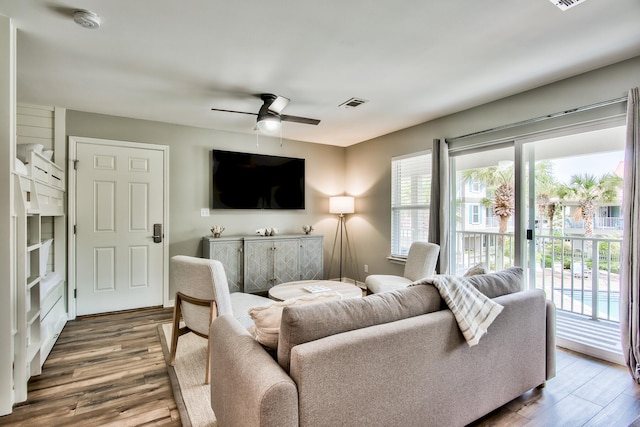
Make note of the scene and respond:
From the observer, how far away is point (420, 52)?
2314mm

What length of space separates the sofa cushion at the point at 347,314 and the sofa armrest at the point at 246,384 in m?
0.13

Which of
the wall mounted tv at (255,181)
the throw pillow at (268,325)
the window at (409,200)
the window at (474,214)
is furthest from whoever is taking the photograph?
the wall mounted tv at (255,181)

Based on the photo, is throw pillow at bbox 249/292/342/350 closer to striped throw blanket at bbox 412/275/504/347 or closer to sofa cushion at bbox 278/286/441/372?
sofa cushion at bbox 278/286/441/372

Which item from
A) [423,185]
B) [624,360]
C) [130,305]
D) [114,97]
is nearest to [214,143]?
[114,97]

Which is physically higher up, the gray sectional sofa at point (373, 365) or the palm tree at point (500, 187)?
A: the palm tree at point (500, 187)

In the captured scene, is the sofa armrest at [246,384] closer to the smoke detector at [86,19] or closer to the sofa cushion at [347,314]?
the sofa cushion at [347,314]

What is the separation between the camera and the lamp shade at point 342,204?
16.6 ft

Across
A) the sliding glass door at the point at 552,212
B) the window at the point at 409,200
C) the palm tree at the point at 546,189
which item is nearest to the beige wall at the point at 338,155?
the window at the point at 409,200

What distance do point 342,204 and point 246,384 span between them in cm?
399

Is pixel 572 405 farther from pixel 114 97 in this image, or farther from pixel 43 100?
pixel 43 100

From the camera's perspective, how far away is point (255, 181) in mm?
4629

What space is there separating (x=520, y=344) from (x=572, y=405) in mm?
560

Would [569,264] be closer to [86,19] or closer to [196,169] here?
[196,169]

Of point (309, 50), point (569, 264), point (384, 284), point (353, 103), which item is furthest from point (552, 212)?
point (309, 50)
